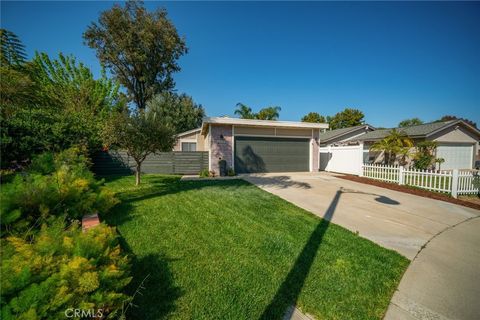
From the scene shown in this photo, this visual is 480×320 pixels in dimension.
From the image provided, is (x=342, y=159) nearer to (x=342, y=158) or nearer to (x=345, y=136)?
(x=342, y=158)

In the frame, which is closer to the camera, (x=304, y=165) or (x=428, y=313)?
(x=428, y=313)

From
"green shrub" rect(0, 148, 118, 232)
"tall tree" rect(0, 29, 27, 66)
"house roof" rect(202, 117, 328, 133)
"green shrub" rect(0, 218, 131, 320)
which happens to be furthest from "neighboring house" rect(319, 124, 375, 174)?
"tall tree" rect(0, 29, 27, 66)

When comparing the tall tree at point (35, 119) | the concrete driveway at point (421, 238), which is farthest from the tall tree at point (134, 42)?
the concrete driveway at point (421, 238)

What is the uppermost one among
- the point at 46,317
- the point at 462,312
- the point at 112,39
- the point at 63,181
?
the point at 112,39

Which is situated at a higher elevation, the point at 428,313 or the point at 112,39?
the point at 112,39

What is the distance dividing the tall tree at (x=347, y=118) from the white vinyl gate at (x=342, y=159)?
89.6 ft

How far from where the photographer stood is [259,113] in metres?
33.6

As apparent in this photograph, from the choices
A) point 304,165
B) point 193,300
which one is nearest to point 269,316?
point 193,300

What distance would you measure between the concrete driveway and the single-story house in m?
4.94

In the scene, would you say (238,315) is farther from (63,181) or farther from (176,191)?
(176,191)

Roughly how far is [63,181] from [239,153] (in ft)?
28.8

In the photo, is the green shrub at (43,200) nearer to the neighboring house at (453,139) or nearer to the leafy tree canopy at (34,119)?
the leafy tree canopy at (34,119)

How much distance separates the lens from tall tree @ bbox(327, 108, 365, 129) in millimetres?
36438

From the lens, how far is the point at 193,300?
2.01m
